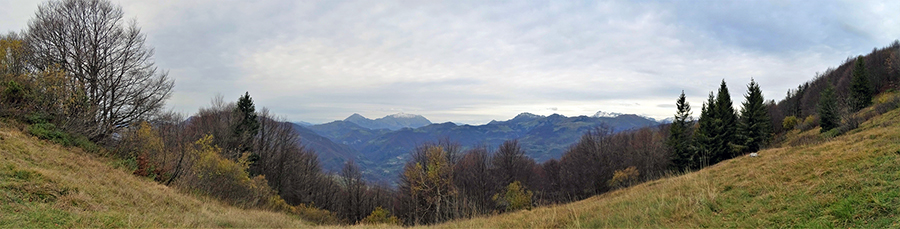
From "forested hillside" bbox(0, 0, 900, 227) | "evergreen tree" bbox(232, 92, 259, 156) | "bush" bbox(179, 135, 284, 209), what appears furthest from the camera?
"evergreen tree" bbox(232, 92, 259, 156)

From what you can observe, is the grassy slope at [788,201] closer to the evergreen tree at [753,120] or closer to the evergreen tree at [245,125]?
the evergreen tree at [753,120]

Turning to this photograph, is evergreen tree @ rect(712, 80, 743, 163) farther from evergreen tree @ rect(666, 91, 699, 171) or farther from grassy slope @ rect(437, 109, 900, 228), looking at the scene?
grassy slope @ rect(437, 109, 900, 228)

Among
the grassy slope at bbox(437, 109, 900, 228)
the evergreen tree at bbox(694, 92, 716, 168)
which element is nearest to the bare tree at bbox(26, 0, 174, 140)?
the grassy slope at bbox(437, 109, 900, 228)

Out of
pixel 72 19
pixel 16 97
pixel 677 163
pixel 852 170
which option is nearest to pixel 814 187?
pixel 852 170

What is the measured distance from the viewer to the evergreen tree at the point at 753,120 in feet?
123

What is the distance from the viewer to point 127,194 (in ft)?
35.6

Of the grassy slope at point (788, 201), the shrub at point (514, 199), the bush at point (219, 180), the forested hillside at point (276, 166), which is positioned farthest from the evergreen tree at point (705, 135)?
the bush at point (219, 180)

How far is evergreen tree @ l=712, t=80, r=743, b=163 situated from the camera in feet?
126

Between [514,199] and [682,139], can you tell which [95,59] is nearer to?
[514,199]

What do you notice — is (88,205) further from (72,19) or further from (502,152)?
(502,152)

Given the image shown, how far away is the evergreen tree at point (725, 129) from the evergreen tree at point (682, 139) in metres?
2.66

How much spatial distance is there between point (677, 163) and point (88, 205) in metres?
54.1

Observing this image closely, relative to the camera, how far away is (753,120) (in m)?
38.5

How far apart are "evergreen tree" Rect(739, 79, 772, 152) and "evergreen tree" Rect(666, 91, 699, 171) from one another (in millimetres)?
5324
